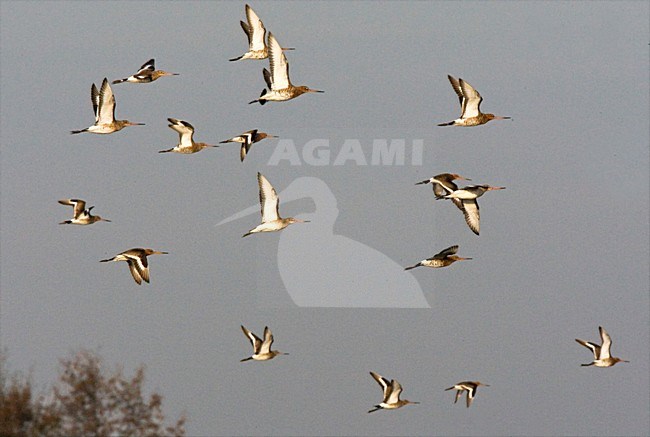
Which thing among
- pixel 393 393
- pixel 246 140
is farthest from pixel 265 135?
pixel 393 393

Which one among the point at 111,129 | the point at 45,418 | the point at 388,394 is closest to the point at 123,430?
the point at 45,418

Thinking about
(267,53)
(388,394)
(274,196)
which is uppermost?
(267,53)

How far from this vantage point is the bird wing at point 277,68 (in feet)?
68.1

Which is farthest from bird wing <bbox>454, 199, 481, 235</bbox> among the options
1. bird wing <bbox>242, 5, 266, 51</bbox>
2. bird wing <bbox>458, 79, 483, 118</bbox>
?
bird wing <bbox>242, 5, 266, 51</bbox>

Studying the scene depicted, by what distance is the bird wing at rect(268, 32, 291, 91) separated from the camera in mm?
20766

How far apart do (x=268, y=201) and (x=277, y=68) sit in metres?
1.80

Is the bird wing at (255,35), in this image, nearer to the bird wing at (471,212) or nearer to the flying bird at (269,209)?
the flying bird at (269,209)

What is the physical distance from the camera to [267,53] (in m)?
21.2

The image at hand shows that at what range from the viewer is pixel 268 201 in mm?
21656

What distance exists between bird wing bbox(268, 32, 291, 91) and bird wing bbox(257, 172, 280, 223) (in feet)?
3.98

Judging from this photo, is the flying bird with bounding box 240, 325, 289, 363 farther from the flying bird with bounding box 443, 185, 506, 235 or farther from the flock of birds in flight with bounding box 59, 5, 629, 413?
the flying bird with bounding box 443, 185, 506, 235

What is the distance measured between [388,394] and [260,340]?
6.66 feet

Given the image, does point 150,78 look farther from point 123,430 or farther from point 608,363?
point 123,430

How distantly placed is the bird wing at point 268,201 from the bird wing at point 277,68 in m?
1.21
